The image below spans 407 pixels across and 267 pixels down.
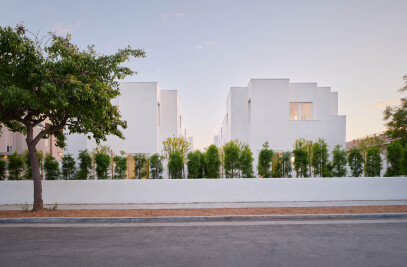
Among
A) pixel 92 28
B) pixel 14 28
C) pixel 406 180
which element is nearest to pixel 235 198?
pixel 406 180

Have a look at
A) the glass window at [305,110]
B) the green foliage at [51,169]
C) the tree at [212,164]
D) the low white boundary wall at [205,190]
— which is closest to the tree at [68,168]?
the green foliage at [51,169]

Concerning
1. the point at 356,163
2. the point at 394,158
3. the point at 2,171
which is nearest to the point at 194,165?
the point at 356,163

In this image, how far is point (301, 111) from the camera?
19688 millimetres

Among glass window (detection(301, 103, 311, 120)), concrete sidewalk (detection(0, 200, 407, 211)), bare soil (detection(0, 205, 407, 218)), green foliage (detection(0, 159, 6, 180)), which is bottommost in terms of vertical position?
concrete sidewalk (detection(0, 200, 407, 211))

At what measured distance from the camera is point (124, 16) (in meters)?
12.9

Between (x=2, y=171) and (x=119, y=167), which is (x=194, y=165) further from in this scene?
(x=2, y=171)

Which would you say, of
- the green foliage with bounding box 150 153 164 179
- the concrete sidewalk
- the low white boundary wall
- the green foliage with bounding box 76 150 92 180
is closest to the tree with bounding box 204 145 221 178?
the low white boundary wall

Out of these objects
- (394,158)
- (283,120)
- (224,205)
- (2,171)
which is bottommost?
(224,205)

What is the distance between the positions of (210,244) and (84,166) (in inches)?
327

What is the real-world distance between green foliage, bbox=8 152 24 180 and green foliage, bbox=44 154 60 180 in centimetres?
110

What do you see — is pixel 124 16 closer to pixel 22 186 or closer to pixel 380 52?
pixel 22 186

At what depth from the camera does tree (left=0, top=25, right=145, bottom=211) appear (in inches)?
300

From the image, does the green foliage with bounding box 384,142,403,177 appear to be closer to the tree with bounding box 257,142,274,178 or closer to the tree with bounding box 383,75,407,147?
the tree with bounding box 383,75,407,147

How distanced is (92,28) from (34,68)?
7057mm
